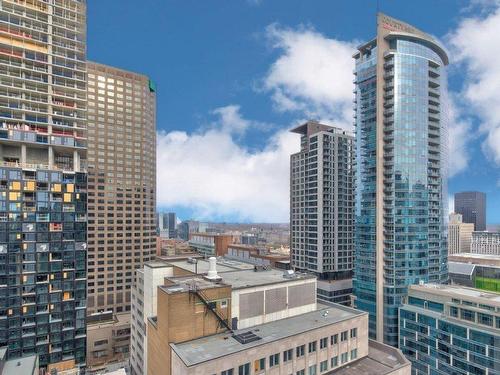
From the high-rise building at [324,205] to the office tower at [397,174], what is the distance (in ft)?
74.3

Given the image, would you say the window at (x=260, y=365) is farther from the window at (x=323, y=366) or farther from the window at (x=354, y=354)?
the window at (x=354, y=354)

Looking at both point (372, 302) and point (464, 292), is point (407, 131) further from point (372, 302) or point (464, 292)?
point (372, 302)

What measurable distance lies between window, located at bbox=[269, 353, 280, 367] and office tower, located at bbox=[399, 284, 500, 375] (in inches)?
1942

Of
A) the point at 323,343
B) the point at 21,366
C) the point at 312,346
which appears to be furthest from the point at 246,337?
the point at 21,366

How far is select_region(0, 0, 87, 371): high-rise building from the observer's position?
65.0 m

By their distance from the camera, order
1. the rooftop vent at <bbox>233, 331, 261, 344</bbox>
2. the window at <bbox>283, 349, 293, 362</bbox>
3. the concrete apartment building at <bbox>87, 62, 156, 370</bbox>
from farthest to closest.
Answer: the concrete apartment building at <bbox>87, 62, 156, 370</bbox>, the window at <bbox>283, 349, 293, 362</bbox>, the rooftop vent at <bbox>233, 331, 261, 344</bbox>

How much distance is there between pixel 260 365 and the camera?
41594 mm

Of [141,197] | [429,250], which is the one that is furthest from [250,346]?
[141,197]

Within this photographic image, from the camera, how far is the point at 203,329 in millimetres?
43781

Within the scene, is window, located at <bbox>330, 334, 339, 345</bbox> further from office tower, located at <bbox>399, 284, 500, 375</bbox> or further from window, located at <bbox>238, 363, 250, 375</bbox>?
office tower, located at <bbox>399, 284, 500, 375</bbox>

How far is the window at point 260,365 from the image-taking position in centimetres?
4104

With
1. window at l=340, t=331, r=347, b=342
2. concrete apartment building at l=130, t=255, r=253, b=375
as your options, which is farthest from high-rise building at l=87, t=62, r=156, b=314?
window at l=340, t=331, r=347, b=342

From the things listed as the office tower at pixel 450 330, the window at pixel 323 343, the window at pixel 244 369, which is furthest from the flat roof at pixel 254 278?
the office tower at pixel 450 330

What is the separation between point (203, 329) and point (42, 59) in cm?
7228
